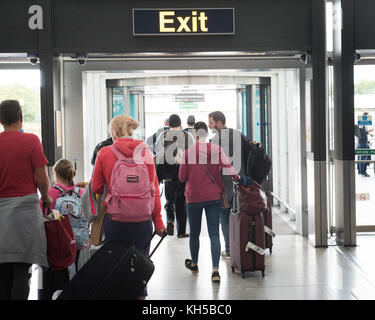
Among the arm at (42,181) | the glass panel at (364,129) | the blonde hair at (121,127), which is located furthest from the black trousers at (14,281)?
the glass panel at (364,129)

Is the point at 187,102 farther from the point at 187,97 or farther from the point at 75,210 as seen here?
the point at 75,210

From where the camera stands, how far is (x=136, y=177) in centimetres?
402

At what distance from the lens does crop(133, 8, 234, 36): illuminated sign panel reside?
6625 millimetres

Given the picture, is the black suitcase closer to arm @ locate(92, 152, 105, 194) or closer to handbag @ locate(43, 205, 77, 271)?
handbag @ locate(43, 205, 77, 271)

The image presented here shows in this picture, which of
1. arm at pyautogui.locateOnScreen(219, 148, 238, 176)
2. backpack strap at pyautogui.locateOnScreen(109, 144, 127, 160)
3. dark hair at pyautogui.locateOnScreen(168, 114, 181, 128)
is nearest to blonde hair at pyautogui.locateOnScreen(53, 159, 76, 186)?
backpack strap at pyautogui.locateOnScreen(109, 144, 127, 160)

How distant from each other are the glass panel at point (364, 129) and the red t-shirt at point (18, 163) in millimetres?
4986

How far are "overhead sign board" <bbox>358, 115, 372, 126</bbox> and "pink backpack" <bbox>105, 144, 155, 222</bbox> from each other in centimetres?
454

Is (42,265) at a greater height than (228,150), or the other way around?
A: (228,150)

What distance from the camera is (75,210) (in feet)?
15.0

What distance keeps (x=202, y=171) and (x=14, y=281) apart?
2.18 metres

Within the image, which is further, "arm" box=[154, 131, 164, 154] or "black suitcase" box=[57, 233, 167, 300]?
"arm" box=[154, 131, 164, 154]
